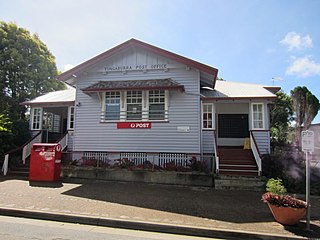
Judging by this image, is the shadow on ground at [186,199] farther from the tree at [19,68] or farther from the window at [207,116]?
the tree at [19,68]

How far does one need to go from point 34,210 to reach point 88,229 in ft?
6.24

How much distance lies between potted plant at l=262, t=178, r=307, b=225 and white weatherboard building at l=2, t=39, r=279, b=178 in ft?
15.0

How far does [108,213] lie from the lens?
5.62 m

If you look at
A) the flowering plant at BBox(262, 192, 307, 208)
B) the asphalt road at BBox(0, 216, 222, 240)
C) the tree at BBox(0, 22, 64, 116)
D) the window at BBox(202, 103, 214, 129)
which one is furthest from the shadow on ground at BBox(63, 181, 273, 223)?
the tree at BBox(0, 22, 64, 116)

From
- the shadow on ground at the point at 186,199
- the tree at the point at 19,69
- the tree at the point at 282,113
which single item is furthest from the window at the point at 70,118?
the tree at the point at 282,113

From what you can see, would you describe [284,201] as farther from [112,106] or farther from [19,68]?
[19,68]

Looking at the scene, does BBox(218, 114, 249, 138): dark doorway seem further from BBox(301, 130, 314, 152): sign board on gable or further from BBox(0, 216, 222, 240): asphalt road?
BBox(0, 216, 222, 240): asphalt road

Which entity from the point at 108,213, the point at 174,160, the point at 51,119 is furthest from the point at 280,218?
the point at 51,119

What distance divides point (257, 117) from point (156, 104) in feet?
17.3

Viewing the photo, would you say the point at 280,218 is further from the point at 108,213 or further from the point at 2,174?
the point at 2,174

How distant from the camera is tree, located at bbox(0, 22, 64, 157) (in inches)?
742

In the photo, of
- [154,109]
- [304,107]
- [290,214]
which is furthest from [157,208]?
[304,107]

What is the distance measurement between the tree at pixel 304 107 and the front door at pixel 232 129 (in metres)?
11.6

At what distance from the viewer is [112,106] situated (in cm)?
1200
